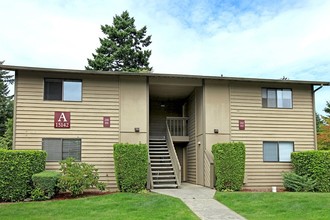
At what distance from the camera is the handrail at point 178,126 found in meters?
18.2

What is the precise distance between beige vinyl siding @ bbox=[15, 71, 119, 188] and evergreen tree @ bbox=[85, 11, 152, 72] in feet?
60.0

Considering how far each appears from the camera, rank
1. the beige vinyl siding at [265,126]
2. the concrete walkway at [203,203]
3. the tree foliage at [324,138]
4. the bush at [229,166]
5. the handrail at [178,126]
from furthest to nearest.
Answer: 1. the tree foliage at [324,138]
2. the handrail at [178,126]
3. the beige vinyl siding at [265,126]
4. the bush at [229,166]
5. the concrete walkway at [203,203]

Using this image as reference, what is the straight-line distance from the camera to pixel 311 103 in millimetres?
16203

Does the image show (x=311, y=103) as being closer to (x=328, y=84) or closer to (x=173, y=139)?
(x=328, y=84)

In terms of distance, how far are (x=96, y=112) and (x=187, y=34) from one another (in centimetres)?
1295

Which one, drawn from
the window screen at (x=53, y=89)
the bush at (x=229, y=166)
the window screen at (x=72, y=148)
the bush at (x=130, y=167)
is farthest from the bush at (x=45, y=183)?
the bush at (x=229, y=166)

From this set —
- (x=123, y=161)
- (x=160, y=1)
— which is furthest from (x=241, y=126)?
(x=160, y=1)

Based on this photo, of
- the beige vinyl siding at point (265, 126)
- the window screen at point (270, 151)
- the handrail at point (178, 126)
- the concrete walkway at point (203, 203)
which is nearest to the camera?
the concrete walkway at point (203, 203)

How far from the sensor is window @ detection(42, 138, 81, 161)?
13.8 metres

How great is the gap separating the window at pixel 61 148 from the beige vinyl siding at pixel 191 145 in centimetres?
554

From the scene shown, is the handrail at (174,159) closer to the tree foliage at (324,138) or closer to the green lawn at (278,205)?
the green lawn at (278,205)

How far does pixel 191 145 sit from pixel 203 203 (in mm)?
6581

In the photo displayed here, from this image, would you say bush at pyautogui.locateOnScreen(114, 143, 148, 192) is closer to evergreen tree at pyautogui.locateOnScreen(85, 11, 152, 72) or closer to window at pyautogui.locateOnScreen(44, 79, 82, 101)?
window at pyautogui.locateOnScreen(44, 79, 82, 101)

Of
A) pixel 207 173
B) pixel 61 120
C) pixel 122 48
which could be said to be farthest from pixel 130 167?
pixel 122 48
